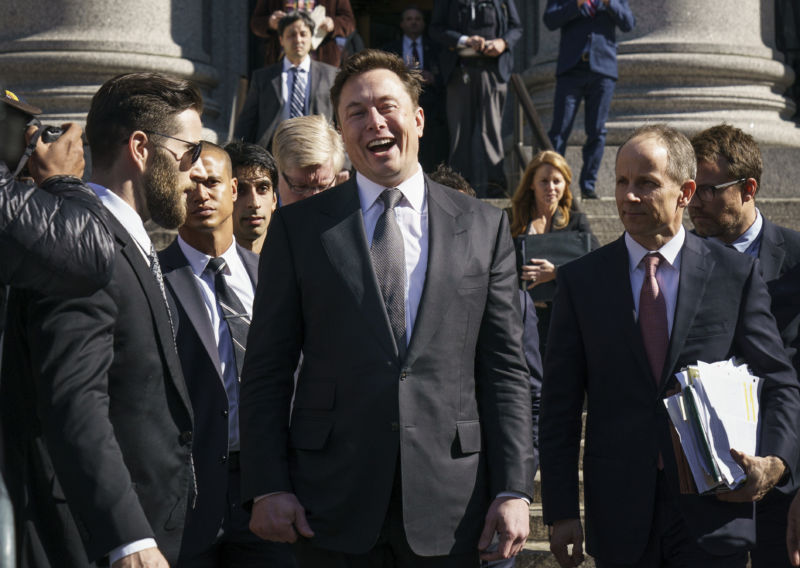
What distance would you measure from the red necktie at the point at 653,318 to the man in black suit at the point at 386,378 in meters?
0.55

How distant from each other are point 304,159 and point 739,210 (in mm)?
1721

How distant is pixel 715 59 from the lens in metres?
10.5

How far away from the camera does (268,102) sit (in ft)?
25.8

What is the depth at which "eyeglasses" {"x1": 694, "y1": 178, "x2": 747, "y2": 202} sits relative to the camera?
4438 mm

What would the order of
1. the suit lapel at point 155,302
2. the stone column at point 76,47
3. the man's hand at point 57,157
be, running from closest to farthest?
1. the man's hand at point 57,157
2. the suit lapel at point 155,302
3. the stone column at point 76,47

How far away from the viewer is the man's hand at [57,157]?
278cm

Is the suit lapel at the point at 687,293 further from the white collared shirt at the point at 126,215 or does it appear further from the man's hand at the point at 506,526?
the white collared shirt at the point at 126,215

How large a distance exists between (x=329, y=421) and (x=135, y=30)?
26.2ft

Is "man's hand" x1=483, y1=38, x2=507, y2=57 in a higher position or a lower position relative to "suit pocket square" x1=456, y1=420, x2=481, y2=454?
higher

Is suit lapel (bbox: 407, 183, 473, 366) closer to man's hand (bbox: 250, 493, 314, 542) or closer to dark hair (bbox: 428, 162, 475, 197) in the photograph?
man's hand (bbox: 250, 493, 314, 542)

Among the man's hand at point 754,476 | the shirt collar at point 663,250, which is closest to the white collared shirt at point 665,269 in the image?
the shirt collar at point 663,250

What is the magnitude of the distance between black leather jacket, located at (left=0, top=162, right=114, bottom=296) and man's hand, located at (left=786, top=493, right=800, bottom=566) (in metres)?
2.48

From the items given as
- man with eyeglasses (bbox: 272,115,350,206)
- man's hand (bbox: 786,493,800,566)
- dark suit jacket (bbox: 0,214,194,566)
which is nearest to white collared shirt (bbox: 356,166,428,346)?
dark suit jacket (bbox: 0,214,194,566)

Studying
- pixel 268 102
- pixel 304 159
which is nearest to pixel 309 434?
pixel 304 159
